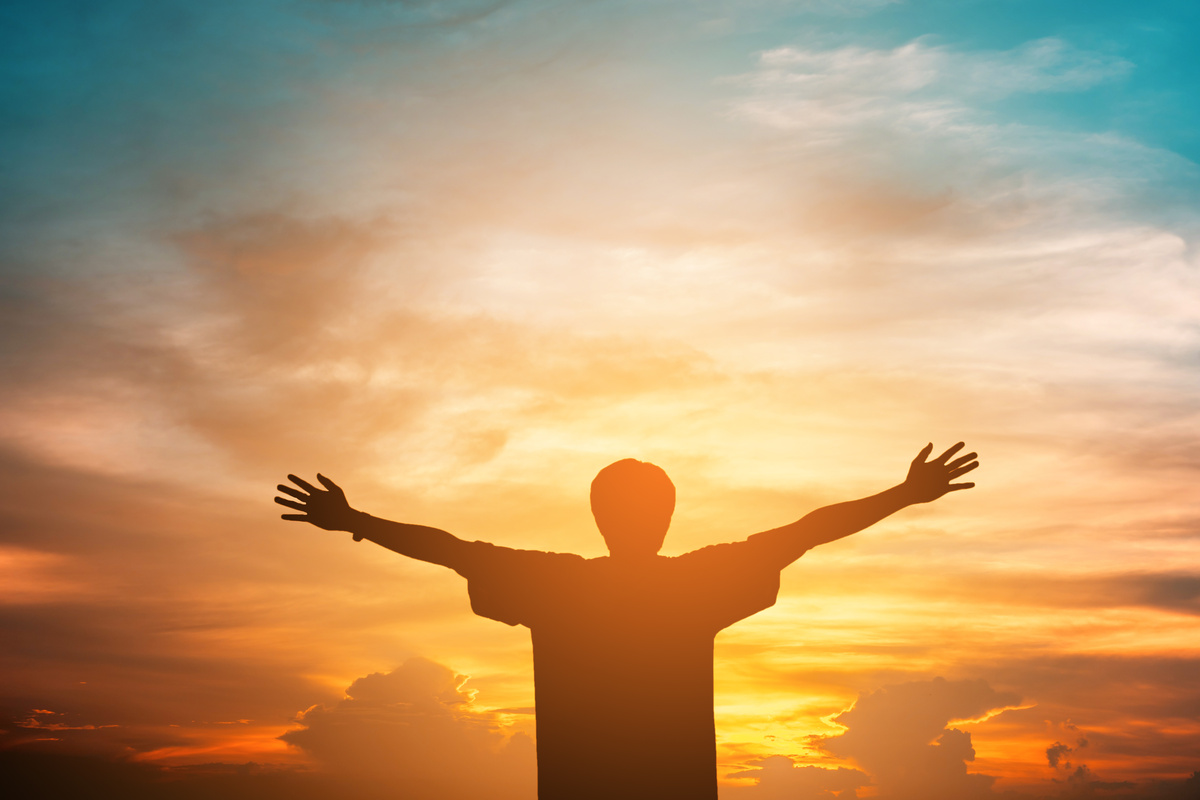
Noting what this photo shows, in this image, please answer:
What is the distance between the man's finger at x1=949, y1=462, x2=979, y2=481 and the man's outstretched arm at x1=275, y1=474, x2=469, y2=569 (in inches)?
150

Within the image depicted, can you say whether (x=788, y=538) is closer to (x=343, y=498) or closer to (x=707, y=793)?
(x=707, y=793)

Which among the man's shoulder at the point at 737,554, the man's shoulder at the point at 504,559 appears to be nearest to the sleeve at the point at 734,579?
the man's shoulder at the point at 737,554

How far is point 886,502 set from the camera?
7465 millimetres

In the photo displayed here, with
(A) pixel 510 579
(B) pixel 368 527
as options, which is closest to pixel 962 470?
(A) pixel 510 579

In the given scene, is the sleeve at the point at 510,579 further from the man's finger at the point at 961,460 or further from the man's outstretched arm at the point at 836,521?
the man's finger at the point at 961,460

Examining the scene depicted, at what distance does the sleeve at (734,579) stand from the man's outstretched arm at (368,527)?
5.58 ft

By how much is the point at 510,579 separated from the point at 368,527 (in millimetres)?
1128

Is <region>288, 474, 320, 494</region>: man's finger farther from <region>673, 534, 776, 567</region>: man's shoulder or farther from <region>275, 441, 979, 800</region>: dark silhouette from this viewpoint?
<region>673, 534, 776, 567</region>: man's shoulder

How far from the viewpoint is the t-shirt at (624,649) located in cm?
667

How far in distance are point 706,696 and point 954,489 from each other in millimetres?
2627

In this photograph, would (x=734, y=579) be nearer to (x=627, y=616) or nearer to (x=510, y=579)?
(x=627, y=616)

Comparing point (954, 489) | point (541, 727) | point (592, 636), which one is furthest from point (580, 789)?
point (954, 489)

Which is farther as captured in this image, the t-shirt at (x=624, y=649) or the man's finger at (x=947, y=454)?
the man's finger at (x=947, y=454)

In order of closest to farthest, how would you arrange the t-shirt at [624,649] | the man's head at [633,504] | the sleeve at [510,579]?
the t-shirt at [624,649], the man's head at [633,504], the sleeve at [510,579]
